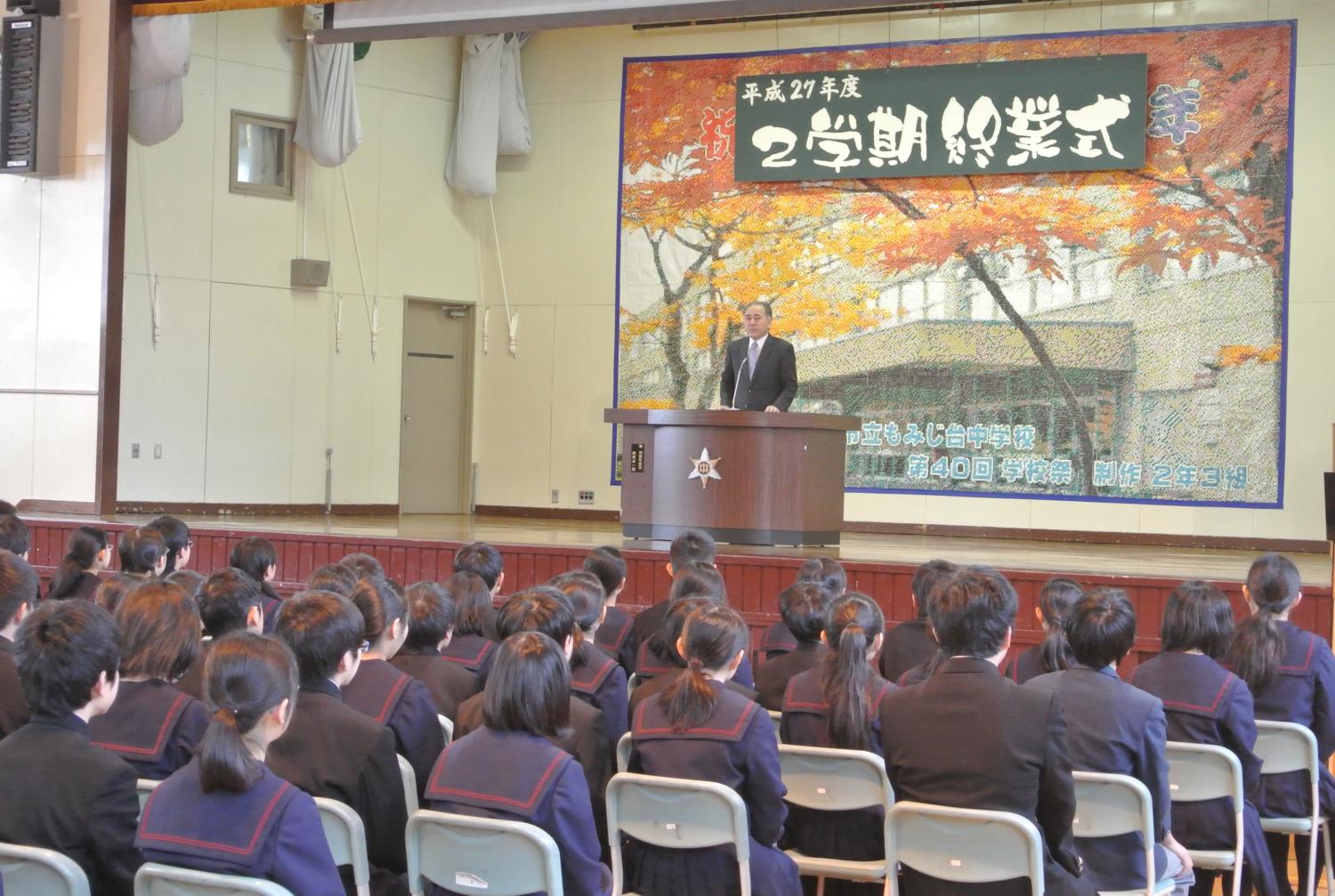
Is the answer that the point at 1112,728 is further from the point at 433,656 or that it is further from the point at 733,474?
the point at 733,474

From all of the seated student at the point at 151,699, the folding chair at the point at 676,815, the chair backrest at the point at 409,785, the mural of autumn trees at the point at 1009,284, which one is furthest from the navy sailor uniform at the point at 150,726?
the mural of autumn trees at the point at 1009,284

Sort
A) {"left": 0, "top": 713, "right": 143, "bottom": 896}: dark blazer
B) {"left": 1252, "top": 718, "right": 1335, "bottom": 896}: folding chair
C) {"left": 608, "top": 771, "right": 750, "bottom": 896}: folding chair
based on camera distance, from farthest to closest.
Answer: {"left": 1252, "top": 718, "right": 1335, "bottom": 896}: folding chair, {"left": 608, "top": 771, "right": 750, "bottom": 896}: folding chair, {"left": 0, "top": 713, "right": 143, "bottom": 896}: dark blazer

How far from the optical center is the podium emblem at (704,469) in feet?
23.7

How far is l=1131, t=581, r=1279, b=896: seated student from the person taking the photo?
3.39 metres

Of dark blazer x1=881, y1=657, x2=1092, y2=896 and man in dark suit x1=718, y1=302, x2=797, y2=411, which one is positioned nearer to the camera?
dark blazer x1=881, y1=657, x2=1092, y2=896

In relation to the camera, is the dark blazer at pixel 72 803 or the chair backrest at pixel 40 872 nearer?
the chair backrest at pixel 40 872

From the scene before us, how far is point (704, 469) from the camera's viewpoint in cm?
725

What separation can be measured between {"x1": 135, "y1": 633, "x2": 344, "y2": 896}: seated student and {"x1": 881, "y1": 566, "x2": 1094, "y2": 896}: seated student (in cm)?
121

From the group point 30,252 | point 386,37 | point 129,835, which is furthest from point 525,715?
point 30,252

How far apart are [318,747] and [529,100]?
9105 mm

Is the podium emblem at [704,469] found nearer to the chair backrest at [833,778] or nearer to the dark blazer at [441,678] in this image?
the dark blazer at [441,678]

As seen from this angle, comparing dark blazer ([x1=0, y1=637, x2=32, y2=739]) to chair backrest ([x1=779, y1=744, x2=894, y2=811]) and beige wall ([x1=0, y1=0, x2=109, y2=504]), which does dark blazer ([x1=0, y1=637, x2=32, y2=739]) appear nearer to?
chair backrest ([x1=779, y1=744, x2=894, y2=811])

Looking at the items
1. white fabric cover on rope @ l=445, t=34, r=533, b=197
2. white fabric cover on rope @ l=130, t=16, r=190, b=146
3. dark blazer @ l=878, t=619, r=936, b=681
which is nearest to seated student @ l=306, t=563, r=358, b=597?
dark blazer @ l=878, t=619, r=936, b=681

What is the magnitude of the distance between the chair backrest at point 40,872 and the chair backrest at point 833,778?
143cm
